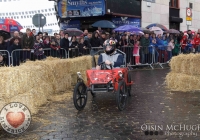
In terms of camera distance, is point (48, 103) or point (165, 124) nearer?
point (165, 124)

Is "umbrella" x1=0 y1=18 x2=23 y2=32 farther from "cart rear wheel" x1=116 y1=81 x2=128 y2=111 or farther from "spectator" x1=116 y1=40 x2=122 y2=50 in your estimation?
"cart rear wheel" x1=116 y1=81 x2=128 y2=111

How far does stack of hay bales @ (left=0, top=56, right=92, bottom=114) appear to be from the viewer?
648 centimetres

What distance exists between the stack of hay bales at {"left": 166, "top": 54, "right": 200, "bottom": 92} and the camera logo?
225 inches

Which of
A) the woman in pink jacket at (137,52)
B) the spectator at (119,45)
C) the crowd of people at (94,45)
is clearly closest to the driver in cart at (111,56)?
the crowd of people at (94,45)

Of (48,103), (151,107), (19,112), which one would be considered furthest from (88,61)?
(19,112)

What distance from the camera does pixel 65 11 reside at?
23.2m

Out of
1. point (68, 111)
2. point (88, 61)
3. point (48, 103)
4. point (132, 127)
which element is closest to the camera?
point (132, 127)

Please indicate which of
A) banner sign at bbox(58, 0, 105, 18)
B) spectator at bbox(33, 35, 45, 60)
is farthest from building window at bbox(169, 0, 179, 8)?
spectator at bbox(33, 35, 45, 60)

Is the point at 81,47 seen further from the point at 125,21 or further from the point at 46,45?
the point at 125,21

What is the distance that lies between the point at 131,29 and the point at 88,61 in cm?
636

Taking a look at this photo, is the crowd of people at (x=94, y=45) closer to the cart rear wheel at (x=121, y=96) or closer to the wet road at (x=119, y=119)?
the wet road at (x=119, y=119)

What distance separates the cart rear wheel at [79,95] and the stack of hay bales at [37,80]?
928 mm

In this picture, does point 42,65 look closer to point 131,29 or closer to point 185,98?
point 185,98

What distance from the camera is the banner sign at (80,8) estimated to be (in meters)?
21.8
